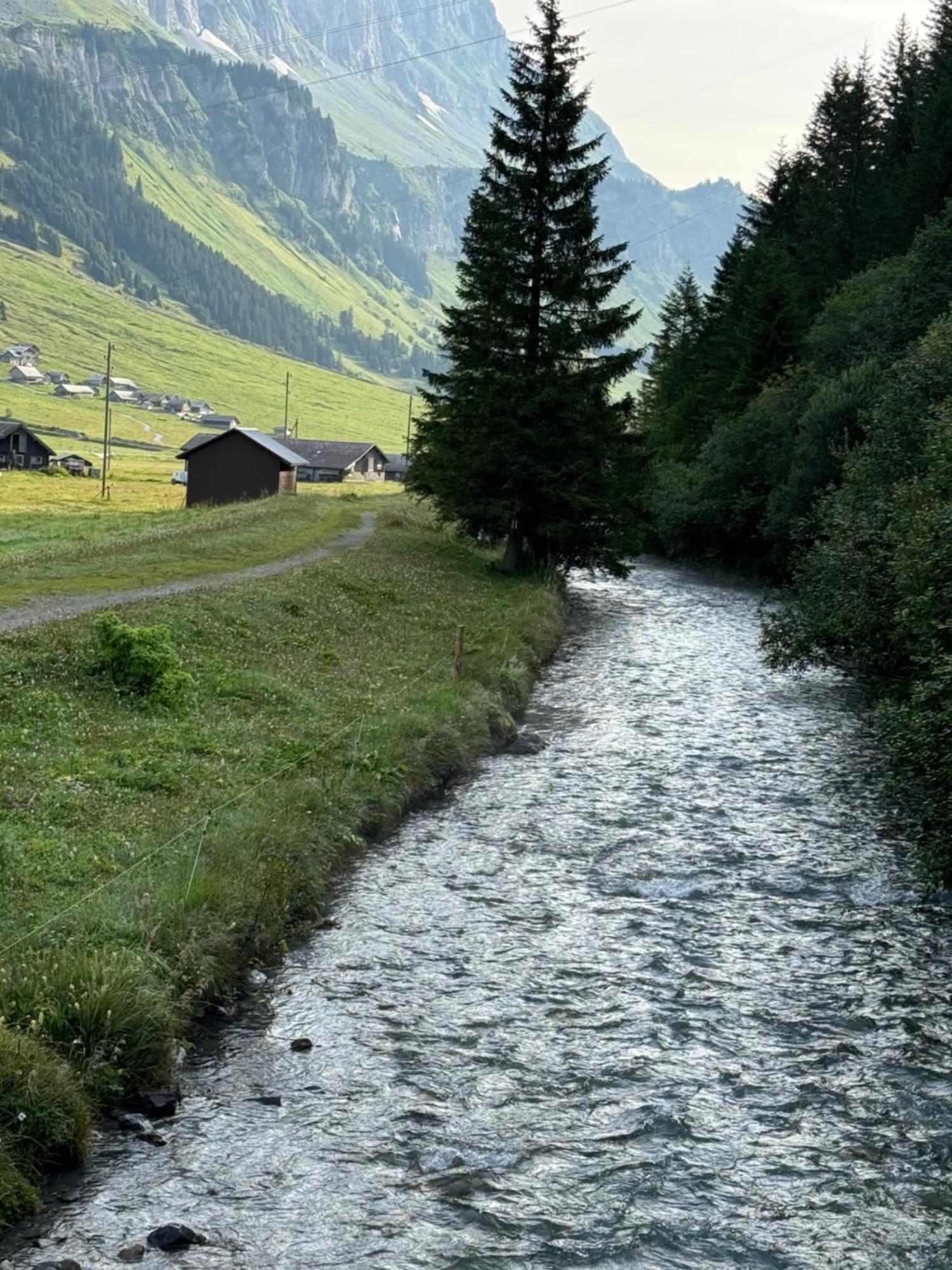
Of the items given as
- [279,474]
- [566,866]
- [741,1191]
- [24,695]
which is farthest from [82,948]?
[279,474]

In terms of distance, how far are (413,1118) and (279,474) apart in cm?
9826

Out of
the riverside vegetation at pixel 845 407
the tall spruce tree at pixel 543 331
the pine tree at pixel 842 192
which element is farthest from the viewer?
the pine tree at pixel 842 192

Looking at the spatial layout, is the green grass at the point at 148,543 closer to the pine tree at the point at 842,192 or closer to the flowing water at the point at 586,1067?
the flowing water at the point at 586,1067

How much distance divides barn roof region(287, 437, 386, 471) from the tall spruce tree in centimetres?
12873

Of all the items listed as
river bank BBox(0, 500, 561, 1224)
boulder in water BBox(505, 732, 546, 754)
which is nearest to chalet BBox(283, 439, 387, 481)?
river bank BBox(0, 500, 561, 1224)

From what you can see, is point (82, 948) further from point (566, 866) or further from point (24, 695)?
point (24, 695)

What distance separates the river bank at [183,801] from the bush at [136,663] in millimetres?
399

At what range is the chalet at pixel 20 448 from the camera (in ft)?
528

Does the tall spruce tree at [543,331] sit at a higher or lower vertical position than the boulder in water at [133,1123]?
higher

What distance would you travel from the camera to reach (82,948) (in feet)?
46.3

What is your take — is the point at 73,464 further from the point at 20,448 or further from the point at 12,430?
the point at 12,430

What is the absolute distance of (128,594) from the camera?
38281mm

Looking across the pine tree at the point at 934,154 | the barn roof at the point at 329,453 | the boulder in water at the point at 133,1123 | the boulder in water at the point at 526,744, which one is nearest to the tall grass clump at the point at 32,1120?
the boulder in water at the point at 133,1123

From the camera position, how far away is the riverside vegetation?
2409 cm
